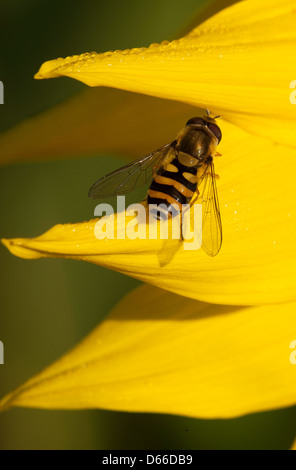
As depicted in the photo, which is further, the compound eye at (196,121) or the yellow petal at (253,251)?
the compound eye at (196,121)

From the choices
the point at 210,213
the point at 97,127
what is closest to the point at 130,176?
the point at 97,127

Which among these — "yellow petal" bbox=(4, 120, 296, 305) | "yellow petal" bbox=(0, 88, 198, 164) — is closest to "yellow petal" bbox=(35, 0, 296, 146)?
"yellow petal" bbox=(4, 120, 296, 305)

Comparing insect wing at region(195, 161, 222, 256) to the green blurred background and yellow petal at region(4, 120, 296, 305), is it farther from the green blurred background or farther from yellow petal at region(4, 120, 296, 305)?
the green blurred background

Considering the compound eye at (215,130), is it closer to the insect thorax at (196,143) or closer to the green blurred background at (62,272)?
the insect thorax at (196,143)

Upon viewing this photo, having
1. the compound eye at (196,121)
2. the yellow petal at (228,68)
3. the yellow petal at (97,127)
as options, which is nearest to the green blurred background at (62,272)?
the yellow petal at (97,127)

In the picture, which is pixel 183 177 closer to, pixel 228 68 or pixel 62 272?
pixel 228 68

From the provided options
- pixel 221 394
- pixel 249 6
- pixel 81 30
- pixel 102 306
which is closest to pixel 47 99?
pixel 81 30
